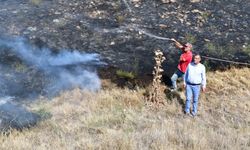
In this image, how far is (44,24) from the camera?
1200 cm

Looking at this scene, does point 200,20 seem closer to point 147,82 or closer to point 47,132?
point 147,82

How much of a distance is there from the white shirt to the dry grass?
74 centimetres

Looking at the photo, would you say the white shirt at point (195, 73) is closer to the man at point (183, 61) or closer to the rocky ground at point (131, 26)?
the man at point (183, 61)

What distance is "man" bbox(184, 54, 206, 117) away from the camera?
9500 mm

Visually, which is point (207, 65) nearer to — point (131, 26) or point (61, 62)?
point (131, 26)

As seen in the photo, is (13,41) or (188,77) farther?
(13,41)

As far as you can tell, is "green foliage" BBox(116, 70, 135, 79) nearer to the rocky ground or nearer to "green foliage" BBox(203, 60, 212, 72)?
the rocky ground

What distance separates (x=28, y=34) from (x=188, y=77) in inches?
168

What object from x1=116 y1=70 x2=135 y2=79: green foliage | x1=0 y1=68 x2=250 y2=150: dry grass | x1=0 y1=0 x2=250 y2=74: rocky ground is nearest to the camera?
x1=0 y1=68 x2=250 y2=150: dry grass

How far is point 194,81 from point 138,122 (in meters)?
1.42

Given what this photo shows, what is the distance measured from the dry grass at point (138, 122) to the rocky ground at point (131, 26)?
86 cm

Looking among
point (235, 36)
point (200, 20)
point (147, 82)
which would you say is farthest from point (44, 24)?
point (235, 36)

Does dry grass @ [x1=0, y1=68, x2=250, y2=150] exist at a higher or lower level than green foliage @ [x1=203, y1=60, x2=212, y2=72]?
lower

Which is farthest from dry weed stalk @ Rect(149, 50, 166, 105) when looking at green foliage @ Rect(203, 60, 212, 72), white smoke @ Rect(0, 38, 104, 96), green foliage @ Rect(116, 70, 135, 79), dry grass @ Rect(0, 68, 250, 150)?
white smoke @ Rect(0, 38, 104, 96)
